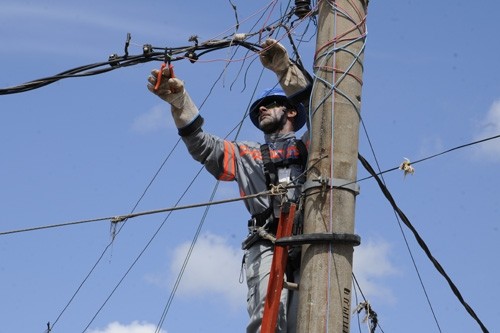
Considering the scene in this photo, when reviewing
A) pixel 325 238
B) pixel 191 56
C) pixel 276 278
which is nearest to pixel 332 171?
pixel 325 238

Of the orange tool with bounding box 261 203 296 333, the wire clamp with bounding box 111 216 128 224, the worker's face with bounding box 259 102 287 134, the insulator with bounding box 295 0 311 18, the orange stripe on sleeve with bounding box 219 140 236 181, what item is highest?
the insulator with bounding box 295 0 311 18

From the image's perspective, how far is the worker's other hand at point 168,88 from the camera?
6496 millimetres

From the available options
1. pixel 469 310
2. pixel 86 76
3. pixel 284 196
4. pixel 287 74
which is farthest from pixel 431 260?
pixel 86 76

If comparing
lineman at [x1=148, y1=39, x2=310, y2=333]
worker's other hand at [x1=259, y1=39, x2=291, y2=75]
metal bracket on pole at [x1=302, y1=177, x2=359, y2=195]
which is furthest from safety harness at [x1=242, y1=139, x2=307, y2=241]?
metal bracket on pole at [x1=302, y1=177, x2=359, y2=195]

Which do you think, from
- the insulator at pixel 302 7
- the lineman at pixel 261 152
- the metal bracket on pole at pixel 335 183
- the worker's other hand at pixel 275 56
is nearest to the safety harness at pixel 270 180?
the lineman at pixel 261 152

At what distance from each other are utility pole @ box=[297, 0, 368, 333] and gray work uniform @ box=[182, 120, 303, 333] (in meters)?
0.64

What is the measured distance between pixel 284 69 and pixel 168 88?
0.82 metres

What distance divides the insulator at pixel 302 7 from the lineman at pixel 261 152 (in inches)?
35.6

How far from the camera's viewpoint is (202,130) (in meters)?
6.77

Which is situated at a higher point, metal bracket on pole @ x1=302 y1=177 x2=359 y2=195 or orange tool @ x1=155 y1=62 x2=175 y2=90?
orange tool @ x1=155 y1=62 x2=175 y2=90

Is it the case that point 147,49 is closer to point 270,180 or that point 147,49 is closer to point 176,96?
point 176,96

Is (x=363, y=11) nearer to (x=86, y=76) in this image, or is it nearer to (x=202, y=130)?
(x=202, y=130)

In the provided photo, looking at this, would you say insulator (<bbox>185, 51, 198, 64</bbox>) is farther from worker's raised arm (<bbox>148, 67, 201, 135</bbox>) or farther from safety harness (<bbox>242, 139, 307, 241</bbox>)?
safety harness (<bbox>242, 139, 307, 241</bbox>)

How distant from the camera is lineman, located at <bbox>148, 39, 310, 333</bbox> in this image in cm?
639
